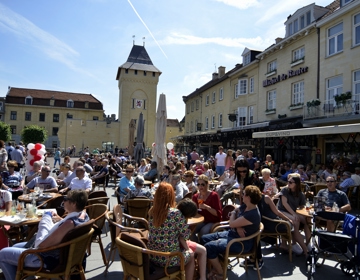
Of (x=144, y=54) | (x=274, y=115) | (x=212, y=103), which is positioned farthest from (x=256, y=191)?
(x=144, y=54)

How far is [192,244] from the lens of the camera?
3477mm

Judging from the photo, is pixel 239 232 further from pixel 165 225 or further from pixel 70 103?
pixel 70 103

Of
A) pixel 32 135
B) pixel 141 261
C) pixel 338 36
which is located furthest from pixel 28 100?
pixel 141 261

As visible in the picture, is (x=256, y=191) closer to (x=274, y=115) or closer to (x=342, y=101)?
(x=342, y=101)

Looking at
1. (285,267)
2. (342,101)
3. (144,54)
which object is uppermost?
(144,54)

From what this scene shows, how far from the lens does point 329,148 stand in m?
14.5

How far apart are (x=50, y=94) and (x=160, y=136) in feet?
174

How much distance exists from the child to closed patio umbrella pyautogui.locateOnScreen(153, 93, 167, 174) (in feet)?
23.0

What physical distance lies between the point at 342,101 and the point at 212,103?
17.7 metres

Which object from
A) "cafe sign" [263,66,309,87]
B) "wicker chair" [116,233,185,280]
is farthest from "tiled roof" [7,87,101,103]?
"wicker chair" [116,233,185,280]

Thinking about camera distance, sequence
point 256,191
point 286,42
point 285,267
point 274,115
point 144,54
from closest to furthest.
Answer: point 256,191
point 285,267
point 286,42
point 274,115
point 144,54

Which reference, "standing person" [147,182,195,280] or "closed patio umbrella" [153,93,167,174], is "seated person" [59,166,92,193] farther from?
"closed patio umbrella" [153,93,167,174]

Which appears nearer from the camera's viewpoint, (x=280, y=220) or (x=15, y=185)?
(x=280, y=220)

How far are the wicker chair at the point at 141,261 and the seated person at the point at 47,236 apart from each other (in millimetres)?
653
